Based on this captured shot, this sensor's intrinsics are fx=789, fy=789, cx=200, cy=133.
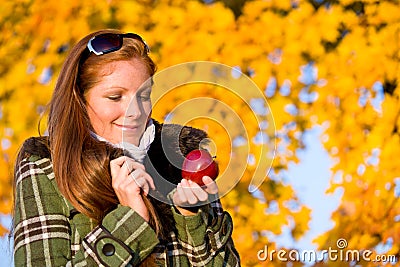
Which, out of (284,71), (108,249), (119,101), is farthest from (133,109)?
(284,71)

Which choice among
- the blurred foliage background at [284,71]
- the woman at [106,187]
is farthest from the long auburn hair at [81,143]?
the blurred foliage background at [284,71]

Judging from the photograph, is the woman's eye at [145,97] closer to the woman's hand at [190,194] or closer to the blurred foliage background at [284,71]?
the woman's hand at [190,194]

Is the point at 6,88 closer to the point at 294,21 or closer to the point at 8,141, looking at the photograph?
the point at 8,141

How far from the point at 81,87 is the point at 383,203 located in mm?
1604

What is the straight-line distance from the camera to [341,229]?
8.73ft

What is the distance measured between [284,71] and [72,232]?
1.64 metres

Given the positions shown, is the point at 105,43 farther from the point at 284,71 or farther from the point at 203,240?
the point at 284,71

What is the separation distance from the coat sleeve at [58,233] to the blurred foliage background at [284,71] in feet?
4.56

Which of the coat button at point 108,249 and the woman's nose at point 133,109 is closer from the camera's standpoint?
the coat button at point 108,249

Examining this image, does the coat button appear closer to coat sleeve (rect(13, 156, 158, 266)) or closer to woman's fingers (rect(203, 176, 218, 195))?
coat sleeve (rect(13, 156, 158, 266))

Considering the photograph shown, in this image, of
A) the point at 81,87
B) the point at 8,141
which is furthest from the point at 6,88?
the point at 81,87

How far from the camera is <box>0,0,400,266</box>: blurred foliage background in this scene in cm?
258

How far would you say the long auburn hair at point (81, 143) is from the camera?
3.88ft

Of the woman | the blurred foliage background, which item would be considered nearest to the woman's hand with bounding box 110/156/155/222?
the woman
